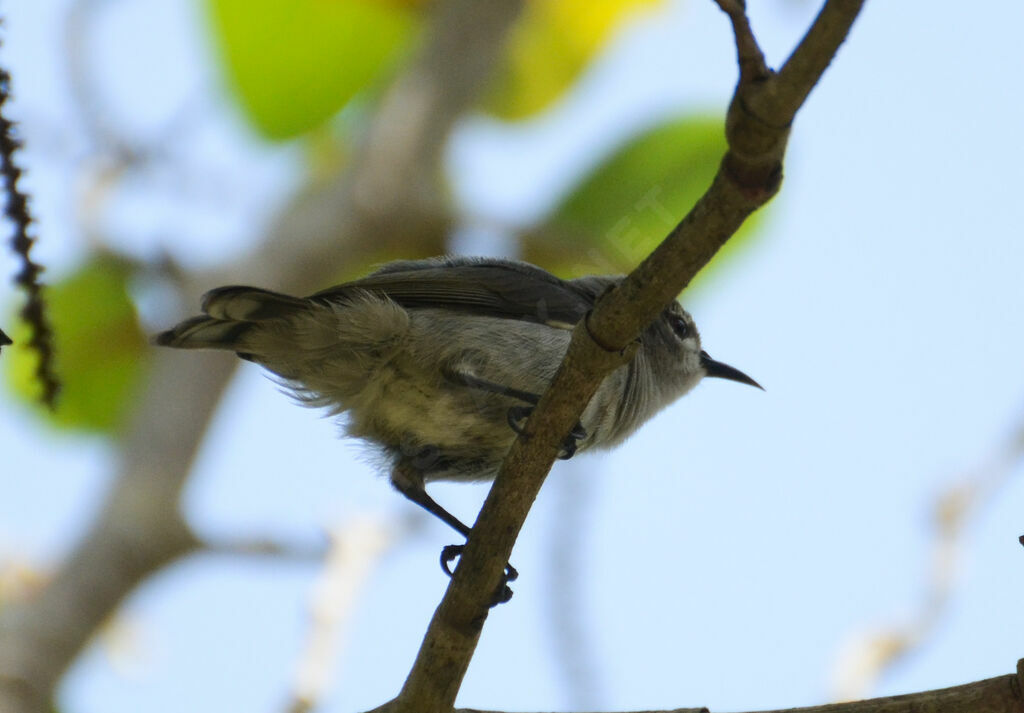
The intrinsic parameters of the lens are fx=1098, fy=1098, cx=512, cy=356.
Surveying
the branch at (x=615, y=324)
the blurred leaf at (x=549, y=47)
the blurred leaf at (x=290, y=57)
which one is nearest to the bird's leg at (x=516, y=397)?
the branch at (x=615, y=324)

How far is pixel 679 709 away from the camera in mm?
2908

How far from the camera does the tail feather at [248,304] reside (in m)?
4.30

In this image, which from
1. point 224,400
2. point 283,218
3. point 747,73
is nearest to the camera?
point 747,73

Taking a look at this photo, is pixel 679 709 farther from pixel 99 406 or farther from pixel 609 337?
pixel 99 406

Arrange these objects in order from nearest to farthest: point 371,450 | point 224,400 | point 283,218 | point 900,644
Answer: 1. point 371,450
2. point 900,644
3. point 224,400
4. point 283,218

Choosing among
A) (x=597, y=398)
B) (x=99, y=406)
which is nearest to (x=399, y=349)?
(x=597, y=398)

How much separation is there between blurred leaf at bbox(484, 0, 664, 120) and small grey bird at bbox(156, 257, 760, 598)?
351 cm

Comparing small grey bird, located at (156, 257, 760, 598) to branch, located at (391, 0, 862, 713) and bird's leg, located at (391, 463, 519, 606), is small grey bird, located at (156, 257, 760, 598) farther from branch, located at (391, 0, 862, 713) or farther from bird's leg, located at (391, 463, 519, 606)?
branch, located at (391, 0, 862, 713)

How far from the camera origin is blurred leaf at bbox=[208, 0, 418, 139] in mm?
6934

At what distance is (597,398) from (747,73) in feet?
8.42

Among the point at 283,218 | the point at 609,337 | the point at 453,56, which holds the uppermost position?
the point at 453,56

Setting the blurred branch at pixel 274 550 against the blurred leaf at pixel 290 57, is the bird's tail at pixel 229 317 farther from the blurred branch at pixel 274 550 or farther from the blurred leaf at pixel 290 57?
the blurred leaf at pixel 290 57

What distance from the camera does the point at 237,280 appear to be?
7129 mm

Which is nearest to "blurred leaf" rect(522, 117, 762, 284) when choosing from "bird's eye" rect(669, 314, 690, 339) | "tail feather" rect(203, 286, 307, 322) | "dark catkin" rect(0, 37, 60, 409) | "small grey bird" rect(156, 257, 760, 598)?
"bird's eye" rect(669, 314, 690, 339)
